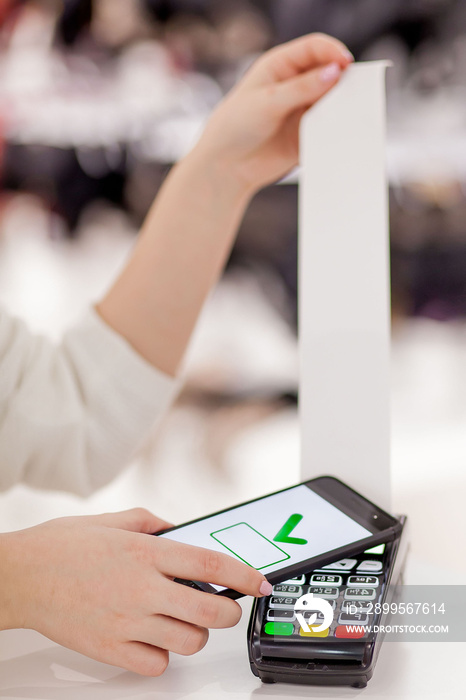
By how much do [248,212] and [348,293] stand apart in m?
0.85

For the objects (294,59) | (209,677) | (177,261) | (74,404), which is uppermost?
(294,59)

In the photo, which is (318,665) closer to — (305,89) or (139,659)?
(139,659)

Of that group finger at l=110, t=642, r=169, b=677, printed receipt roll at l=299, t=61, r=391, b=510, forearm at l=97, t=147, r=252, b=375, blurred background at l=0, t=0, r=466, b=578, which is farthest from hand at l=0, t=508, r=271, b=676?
blurred background at l=0, t=0, r=466, b=578

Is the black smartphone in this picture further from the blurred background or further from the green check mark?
the blurred background

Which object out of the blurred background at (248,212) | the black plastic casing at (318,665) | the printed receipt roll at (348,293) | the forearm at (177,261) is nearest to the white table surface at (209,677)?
the black plastic casing at (318,665)

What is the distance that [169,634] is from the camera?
30 cm

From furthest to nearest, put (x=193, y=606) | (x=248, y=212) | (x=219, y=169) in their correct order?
(x=248, y=212) < (x=219, y=169) < (x=193, y=606)

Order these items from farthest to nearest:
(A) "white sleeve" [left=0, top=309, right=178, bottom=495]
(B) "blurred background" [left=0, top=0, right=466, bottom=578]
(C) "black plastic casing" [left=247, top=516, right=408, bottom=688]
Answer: (B) "blurred background" [left=0, top=0, right=466, bottom=578] → (A) "white sleeve" [left=0, top=309, right=178, bottom=495] → (C) "black plastic casing" [left=247, top=516, right=408, bottom=688]

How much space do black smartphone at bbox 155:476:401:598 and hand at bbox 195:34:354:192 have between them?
0.83ft

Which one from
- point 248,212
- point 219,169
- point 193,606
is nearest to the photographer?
point 193,606

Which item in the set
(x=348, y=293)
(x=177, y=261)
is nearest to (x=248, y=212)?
(x=177, y=261)

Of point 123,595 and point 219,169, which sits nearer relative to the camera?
point 123,595

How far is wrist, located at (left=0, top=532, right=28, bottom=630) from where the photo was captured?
31 cm

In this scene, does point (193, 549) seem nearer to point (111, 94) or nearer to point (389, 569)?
point (389, 569)
